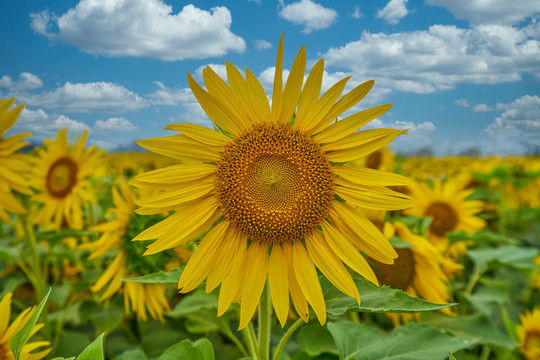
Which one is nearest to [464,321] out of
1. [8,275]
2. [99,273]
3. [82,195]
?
[99,273]

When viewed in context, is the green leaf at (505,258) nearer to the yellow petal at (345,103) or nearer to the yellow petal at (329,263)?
the yellow petal at (329,263)

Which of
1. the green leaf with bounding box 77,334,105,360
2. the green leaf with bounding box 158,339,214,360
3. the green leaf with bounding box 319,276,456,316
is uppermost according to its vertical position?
the green leaf with bounding box 319,276,456,316

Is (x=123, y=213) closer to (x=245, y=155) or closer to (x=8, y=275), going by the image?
(x=245, y=155)

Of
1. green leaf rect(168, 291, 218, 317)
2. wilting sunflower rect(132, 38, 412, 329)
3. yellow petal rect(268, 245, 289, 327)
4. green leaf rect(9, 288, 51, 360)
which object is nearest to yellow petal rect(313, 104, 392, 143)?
wilting sunflower rect(132, 38, 412, 329)

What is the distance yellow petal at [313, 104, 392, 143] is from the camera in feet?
3.99

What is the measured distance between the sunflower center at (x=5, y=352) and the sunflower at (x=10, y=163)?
1178 millimetres

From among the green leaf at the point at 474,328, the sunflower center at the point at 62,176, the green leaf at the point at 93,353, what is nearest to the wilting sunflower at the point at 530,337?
the green leaf at the point at 474,328

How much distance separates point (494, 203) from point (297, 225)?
4372 mm

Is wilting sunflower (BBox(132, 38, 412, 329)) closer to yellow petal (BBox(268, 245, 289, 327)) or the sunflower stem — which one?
yellow petal (BBox(268, 245, 289, 327))

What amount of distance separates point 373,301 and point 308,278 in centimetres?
20

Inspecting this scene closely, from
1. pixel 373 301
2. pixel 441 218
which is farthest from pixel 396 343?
pixel 441 218

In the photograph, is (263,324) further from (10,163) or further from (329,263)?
(10,163)

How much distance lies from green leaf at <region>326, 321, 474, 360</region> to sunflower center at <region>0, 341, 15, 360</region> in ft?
3.37

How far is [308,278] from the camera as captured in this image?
4.09 feet
